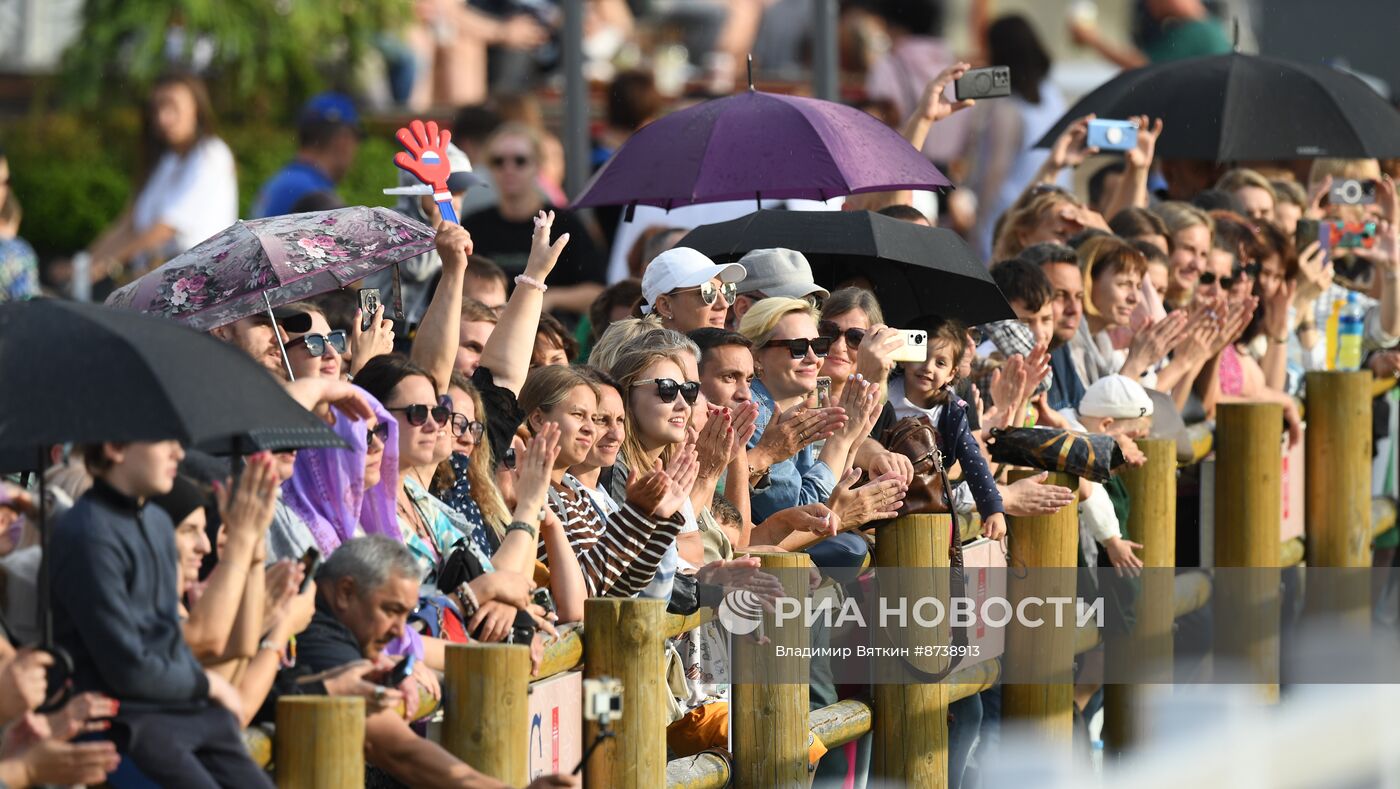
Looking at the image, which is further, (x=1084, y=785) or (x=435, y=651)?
(x=1084, y=785)

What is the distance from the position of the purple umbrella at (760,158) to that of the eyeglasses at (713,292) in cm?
106

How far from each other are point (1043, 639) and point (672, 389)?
6.66 feet

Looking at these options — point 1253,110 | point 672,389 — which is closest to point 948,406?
point 672,389

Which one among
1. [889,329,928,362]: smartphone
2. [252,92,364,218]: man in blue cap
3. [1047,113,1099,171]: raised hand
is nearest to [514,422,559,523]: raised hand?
[889,329,928,362]: smartphone

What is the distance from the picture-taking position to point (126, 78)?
16.5m

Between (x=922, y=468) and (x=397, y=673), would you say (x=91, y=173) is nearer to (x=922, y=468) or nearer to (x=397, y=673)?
(x=922, y=468)

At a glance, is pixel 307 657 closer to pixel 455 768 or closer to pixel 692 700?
pixel 455 768

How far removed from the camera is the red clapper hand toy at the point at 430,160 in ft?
24.6

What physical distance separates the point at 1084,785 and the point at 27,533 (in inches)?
133

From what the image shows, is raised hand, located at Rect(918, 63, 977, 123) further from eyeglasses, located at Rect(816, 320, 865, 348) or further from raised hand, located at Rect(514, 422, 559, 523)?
raised hand, located at Rect(514, 422, 559, 523)

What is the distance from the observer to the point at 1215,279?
10367mm

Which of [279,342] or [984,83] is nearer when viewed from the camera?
[279,342]

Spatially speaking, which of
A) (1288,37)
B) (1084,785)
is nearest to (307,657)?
(1084,785)

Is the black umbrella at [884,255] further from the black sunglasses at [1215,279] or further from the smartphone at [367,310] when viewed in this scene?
the black sunglasses at [1215,279]
